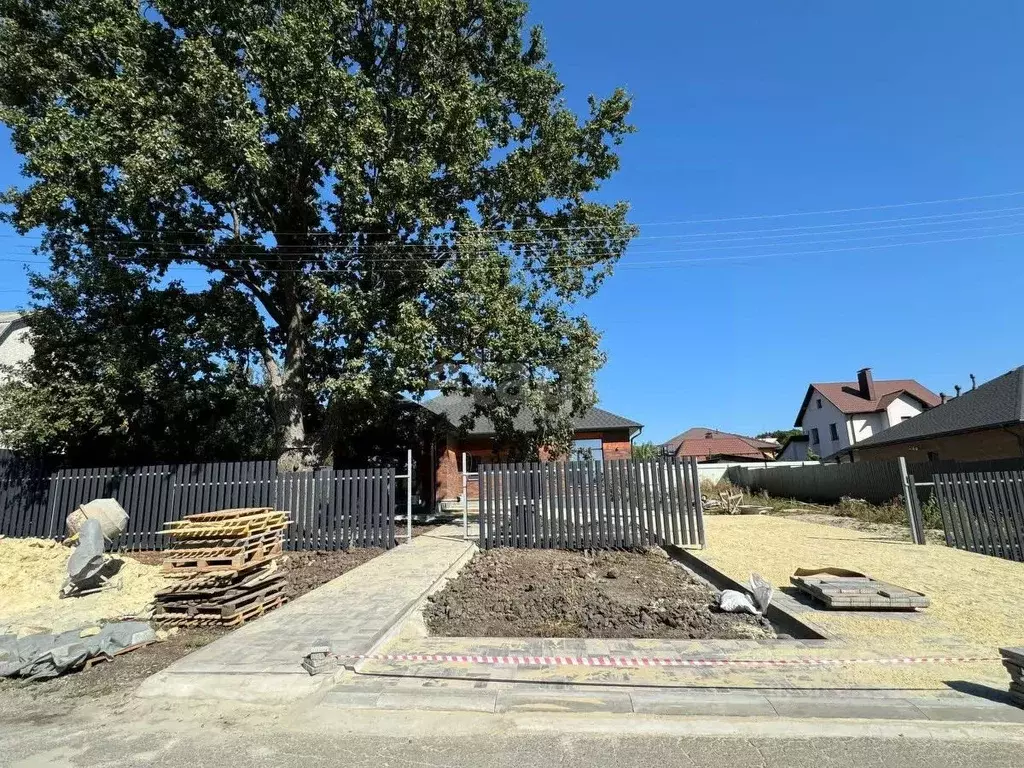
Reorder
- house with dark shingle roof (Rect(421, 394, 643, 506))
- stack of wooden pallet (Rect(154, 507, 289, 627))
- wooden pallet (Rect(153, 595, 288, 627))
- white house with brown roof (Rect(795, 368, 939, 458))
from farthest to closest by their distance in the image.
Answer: white house with brown roof (Rect(795, 368, 939, 458))
house with dark shingle roof (Rect(421, 394, 643, 506))
stack of wooden pallet (Rect(154, 507, 289, 627))
wooden pallet (Rect(153, 595, 288, 627))

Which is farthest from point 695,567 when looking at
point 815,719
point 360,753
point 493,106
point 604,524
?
point 493,106

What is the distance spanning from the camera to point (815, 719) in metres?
3.72

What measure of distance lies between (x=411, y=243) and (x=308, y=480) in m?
6.84

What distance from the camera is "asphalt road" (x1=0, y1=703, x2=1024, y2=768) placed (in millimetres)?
3285

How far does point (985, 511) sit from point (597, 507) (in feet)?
22.9

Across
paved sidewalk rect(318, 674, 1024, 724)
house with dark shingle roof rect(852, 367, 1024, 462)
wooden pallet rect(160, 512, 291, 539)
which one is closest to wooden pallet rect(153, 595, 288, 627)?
wooden pallet rect(160, 512, 291, 539)

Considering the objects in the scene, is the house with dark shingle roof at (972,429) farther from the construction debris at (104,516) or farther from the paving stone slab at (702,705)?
the construction debris at (104,516)

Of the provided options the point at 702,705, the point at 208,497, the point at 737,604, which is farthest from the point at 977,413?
the point at 208,497

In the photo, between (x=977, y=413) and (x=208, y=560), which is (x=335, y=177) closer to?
(x=208, y=560)

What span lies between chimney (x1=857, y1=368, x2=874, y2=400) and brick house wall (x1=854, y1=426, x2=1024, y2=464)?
607 inches

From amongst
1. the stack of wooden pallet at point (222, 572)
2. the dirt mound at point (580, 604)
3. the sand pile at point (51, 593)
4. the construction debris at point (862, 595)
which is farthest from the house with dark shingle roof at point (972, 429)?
the sand pile at point (51, 593)

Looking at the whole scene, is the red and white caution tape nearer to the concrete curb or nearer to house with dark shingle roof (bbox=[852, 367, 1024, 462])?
the concrete curb

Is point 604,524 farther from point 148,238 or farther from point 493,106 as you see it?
point 148,238

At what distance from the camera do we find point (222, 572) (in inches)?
270
